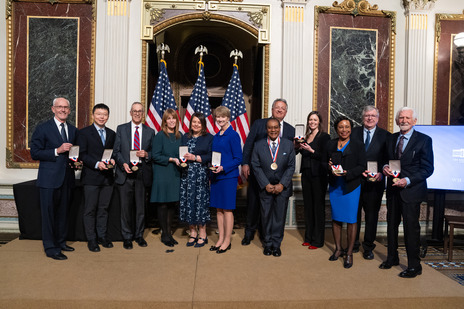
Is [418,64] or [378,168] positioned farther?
[418,64]

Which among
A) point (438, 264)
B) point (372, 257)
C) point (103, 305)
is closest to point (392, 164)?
point (372, 257)

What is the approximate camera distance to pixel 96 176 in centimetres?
432

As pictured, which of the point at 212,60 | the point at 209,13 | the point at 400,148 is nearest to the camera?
the point at 400,148

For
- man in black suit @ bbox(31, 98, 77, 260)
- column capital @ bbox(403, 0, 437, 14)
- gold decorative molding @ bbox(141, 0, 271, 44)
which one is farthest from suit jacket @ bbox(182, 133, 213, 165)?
column capital @ bbox(403, 0, 437, 14)

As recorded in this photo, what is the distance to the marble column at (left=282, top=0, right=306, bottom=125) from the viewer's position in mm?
5965

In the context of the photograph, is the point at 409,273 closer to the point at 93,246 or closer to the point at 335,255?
the point at 335,255

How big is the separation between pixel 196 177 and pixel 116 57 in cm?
277

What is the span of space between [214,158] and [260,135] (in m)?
1.00

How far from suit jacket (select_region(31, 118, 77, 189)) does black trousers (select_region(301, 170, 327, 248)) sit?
3002mm

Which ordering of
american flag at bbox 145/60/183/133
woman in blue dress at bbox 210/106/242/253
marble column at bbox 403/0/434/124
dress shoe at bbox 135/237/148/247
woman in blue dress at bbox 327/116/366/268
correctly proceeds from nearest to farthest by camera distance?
1. woman in blue dress at bbox 327/116/366/268
2. woman in blue dress at bbox 210/106/242/253
3. dress shoe at bbox 135/237/148/247
4. american flag at bbox 145/60/183/133
5. marble column at bbox 403/0/434/124

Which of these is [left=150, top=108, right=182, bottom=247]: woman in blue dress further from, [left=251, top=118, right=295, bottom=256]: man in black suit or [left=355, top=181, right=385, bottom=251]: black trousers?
[left=355, top=181, right=385, bottom=251]: black trousers

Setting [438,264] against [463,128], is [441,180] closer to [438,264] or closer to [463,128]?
[463,128]

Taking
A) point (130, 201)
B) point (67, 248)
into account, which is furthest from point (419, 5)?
point (67, 248)

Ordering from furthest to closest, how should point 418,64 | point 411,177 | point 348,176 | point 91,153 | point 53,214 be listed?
point 418,64 → point 91,153 → point 53,214 → point 348,176 → point 411,177
